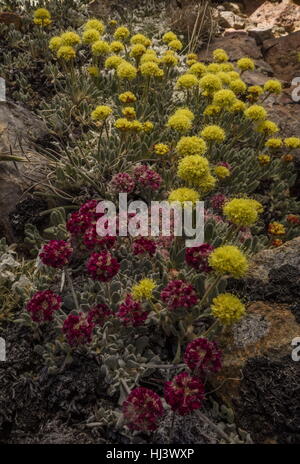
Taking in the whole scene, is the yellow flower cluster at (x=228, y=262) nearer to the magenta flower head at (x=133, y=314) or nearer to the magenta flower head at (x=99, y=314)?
the magenta flower head at (x=133, y=314)

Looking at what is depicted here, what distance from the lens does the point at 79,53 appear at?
23.9 ft

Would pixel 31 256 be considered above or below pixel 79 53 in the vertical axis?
below

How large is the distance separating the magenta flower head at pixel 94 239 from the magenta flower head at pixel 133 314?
0.48 metres

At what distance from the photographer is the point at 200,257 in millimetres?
3258

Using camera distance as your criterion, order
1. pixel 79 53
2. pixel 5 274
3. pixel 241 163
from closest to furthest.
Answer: pixel 5 274, pixel 241 163, pixel 79 53

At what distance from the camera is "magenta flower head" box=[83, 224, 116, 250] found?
3342 mm

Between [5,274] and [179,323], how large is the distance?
170cm

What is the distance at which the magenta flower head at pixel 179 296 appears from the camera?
125 inches

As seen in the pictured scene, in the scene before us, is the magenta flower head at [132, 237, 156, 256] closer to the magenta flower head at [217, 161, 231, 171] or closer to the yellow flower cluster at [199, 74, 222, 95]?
the magenta flower head at [217, 161, 231, 171]

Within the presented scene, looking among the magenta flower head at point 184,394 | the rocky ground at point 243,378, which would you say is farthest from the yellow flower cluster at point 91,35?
the magenta flower head at point 184,394

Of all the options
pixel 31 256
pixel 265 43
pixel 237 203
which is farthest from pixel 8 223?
pixel 265 43

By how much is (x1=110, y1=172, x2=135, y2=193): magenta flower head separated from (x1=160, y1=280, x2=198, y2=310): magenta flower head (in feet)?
5.59
